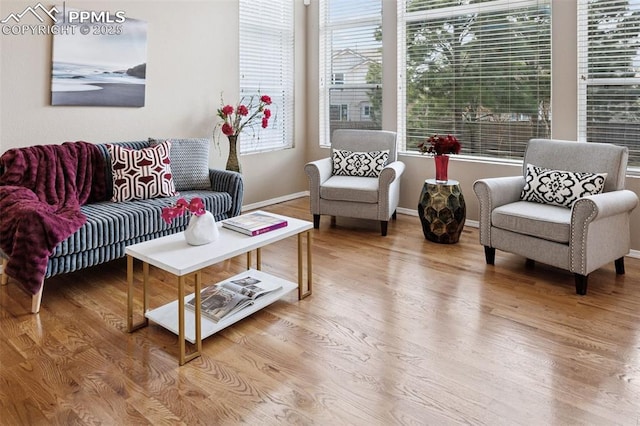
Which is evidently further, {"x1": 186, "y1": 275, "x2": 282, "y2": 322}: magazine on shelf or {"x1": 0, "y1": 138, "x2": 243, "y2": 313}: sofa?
{"x1": 0, "y1": 138, "x2": 243, "y2": 313}: sofa

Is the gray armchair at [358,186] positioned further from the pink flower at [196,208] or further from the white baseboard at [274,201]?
the pink flower at [196,208]

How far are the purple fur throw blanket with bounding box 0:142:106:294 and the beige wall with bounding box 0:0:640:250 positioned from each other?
0.37 meters

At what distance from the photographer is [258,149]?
5.29 meters

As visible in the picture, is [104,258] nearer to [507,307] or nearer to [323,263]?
[323,263]

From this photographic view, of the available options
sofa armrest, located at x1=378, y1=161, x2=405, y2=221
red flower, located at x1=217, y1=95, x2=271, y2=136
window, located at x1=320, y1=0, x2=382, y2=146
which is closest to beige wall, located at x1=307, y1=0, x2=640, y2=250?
window, located at x1=320, y1=0, x2=382, y2=146

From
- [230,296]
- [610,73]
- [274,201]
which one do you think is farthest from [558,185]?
[274,201]

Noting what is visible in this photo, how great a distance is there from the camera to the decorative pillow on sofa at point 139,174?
3.46 meters

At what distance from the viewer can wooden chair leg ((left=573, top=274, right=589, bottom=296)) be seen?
2.89 m

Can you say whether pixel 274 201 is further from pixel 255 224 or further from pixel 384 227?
pixel 255 224

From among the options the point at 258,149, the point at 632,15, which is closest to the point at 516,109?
the point at 632,15

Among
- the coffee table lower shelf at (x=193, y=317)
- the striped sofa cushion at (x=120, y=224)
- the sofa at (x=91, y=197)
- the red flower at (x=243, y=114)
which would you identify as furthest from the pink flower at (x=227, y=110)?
the coffee table lower shelf at (x=193, y=317)

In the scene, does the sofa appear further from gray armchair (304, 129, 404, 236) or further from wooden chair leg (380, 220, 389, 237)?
wooden chair leg (380, 220, 389, 237)

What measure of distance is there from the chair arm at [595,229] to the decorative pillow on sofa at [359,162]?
202 centimetres

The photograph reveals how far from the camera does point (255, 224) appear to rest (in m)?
2.72
